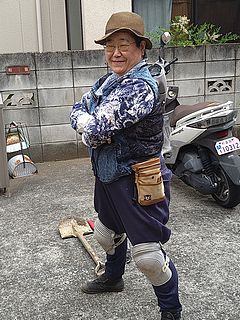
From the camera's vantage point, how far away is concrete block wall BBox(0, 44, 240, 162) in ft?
18.0

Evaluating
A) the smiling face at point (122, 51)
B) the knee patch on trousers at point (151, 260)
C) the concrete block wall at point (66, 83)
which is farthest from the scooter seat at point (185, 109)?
the knee patch on trousers at point (151, 260)

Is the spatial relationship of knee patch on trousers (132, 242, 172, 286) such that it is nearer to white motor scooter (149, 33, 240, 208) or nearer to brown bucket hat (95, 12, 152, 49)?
brown bucket hat (95, 12, 152, 49)

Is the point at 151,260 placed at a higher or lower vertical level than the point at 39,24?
lower

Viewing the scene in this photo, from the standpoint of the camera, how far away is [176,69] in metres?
5.94

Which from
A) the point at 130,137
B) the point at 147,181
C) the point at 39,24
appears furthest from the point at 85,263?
the point at 39,24

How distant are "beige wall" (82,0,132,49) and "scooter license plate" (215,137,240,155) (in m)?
3.04

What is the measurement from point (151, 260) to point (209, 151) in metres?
2.11

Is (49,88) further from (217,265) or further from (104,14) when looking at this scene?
(217,265)

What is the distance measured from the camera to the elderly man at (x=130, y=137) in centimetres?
213

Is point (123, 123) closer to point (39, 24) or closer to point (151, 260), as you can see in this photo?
point (151, 260)

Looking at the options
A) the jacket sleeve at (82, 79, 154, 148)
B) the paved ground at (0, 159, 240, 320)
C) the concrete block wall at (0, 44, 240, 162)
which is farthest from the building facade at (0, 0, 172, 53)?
the jacket sleeve at (82, 79, 154, 148)

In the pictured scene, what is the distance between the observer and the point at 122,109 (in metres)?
2.11

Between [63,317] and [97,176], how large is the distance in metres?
0.88

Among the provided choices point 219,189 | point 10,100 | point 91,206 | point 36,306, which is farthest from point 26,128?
point 36,306
